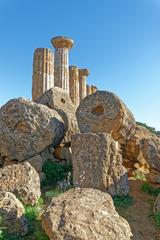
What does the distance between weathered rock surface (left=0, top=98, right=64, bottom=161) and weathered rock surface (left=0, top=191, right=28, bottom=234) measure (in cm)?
344

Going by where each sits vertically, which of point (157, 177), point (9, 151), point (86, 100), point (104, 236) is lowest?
point (104, 236)

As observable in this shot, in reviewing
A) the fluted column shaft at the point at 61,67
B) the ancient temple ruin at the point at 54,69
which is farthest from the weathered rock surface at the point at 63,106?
the fluted column shaft at the point at 61,67

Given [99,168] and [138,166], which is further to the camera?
[138,166]

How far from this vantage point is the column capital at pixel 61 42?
20.7 m

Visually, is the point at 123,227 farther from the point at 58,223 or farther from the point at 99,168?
the point at 99,168

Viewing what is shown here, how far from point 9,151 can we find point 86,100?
2646 mm

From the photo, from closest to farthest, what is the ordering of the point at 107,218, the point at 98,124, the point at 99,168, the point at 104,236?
the point at 104,236 → the point at 107,218 → the point at 99,168 → the point at 98,124

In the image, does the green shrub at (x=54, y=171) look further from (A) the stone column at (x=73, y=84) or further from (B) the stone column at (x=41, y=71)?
(A) the stone column at (x=73, y=84)

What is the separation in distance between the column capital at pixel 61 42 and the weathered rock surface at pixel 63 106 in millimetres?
8704

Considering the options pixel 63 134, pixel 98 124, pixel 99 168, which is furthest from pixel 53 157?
pixel 99 168

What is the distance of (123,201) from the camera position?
28.1 ft

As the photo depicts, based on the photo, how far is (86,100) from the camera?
443 inches

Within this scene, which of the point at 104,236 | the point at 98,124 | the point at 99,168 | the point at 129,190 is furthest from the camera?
the point at 98,124

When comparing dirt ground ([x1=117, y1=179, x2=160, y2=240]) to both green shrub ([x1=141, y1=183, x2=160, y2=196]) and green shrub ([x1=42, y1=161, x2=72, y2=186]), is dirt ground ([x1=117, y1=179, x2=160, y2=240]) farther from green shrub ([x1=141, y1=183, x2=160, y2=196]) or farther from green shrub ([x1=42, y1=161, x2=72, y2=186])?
green shrub ([x1=42, y1=161, x2=72, y2=186])
